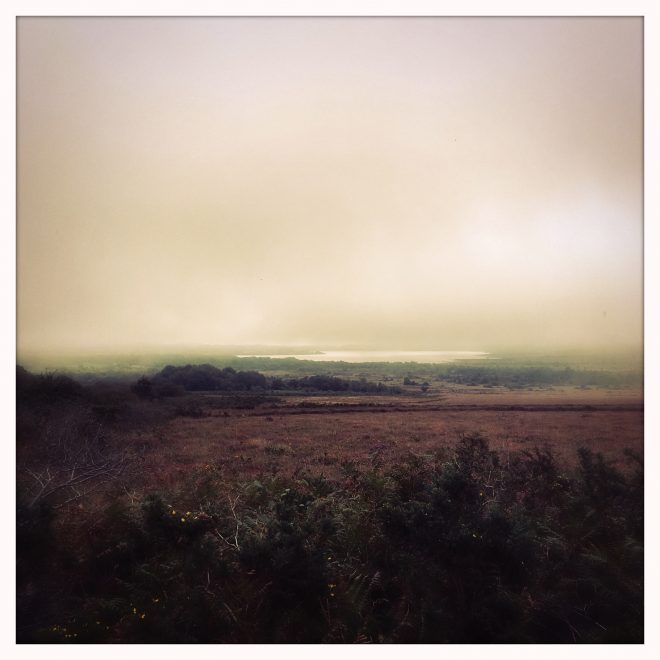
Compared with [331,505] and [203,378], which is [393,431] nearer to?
[331,505]

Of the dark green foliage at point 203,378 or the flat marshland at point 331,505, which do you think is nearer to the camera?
the flat marshland at point 331,505

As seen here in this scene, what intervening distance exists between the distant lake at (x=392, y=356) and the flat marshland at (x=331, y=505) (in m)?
0.08

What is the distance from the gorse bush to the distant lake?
3.41 ft

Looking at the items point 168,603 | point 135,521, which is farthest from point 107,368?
point 168,603

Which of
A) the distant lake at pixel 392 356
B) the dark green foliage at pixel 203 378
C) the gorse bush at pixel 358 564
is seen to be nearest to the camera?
the gorse bush at pixel 358 564

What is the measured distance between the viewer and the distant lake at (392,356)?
486 centimetres

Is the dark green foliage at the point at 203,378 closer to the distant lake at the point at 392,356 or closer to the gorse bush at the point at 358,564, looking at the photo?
the distant lake at the point at 392,356

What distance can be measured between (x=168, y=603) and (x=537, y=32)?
6195mm

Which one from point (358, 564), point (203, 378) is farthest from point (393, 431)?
point (203, 378)

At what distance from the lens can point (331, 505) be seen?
15.0ft

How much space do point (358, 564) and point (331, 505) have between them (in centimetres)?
54

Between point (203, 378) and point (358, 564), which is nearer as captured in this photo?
point (358, 564)

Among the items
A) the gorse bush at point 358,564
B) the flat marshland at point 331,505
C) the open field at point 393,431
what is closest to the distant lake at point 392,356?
the flat marshland at point 331,505
